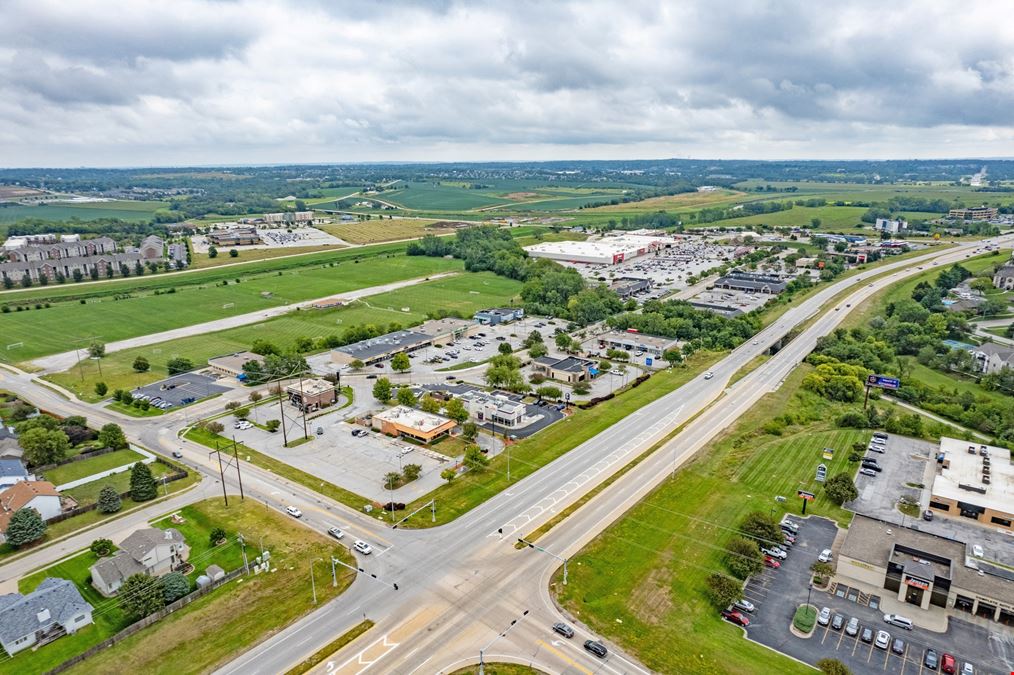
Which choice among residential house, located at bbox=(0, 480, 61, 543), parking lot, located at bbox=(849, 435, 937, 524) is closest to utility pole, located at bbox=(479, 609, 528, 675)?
parking lot, located at bbox=(849, 435, 937, 524)

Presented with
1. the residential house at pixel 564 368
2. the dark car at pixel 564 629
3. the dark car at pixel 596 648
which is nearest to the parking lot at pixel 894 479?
the dark car at pixel 596 648

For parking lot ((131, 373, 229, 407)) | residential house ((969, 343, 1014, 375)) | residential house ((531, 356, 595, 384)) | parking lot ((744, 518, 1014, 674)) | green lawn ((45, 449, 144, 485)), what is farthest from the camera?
residential house ((531, 356, 595, 384))

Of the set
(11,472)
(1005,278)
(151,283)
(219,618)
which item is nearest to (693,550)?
(219,618)

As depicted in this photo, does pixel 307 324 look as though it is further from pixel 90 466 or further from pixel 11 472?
pixel 11 472

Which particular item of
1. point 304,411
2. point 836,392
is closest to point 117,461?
point 304,411

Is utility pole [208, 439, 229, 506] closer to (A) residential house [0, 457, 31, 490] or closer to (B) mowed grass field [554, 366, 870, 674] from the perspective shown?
(A) residential house [0, 457, 31, 490]

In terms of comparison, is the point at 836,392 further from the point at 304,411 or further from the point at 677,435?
the point at 304,411

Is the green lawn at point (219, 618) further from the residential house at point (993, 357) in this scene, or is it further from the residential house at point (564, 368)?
the residential house at point (993, 357)
